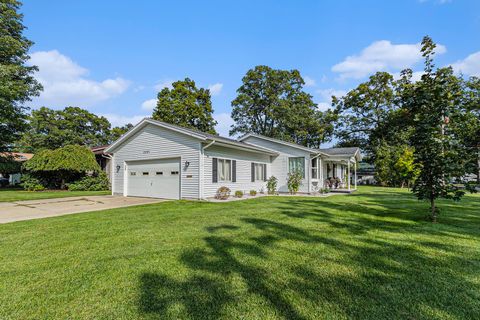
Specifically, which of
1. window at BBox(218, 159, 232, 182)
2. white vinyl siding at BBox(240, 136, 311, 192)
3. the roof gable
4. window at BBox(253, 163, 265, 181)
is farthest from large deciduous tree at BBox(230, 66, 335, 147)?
window at BBox(218, 159, 232, 182)

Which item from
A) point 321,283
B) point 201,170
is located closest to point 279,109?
point 201,170

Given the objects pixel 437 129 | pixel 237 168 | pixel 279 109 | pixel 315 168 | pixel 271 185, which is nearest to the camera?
pixel 437 129

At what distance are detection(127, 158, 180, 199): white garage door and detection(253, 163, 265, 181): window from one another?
4972 mm

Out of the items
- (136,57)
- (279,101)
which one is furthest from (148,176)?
(279,101)

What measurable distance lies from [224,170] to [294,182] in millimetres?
4858

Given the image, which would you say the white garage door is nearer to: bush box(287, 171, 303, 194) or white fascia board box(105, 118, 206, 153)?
white fascia board box(105, 118, 206, 153)

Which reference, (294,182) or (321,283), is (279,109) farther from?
(321,283)

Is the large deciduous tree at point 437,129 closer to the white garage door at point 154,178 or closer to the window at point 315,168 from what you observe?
the window at point 315,168

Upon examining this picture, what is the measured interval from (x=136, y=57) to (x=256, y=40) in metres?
7.01

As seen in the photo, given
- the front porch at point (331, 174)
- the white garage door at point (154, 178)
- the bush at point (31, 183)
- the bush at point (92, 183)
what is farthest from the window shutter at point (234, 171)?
the bush at point (31, 183)

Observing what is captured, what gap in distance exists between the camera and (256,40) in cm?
1401

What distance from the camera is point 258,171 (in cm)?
1481

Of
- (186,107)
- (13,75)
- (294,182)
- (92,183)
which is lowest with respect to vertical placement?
(92,183)

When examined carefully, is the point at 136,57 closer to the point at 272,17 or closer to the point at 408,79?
the point at 272,17
